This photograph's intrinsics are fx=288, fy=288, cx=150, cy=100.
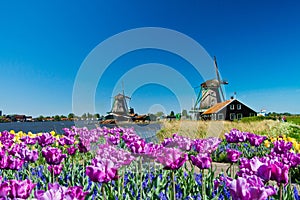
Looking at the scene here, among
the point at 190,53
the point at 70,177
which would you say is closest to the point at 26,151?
the point at 70,177

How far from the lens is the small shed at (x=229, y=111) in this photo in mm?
38531

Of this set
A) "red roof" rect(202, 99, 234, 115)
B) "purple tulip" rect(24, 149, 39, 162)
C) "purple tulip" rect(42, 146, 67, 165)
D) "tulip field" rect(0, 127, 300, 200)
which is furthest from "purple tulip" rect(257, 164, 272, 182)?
"red roof" rect(202, 99, 234, 115)

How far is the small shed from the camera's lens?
38531 mm

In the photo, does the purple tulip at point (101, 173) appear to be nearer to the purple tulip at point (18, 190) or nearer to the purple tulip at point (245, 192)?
the purple tulip at point (18, 190)

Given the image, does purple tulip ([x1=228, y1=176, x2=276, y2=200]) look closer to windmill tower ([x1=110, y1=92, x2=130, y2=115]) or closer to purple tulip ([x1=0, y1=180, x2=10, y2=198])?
purple tulip ([x1=0, y1=180, x2=10, y2=198])

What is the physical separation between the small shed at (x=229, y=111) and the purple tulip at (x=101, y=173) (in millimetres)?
37231

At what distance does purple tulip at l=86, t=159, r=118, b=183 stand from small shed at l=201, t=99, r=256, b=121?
122 feet

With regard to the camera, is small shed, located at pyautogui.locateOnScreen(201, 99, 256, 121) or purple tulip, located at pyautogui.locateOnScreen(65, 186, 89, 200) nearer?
purple tulip, located at pyautogui.locateOnScreen(65, 186, 89, 200)

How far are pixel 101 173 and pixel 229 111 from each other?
131 ft

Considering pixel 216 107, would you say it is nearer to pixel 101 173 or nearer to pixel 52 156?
pixel 52 156

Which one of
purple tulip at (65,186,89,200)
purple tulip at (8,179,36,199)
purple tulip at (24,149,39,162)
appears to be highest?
purple tulip at (65,186,89,200)

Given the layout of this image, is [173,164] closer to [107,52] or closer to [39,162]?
[39,162]

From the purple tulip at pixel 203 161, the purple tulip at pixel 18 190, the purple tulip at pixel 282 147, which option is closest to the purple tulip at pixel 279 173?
the purple tulip at pixel 203 161

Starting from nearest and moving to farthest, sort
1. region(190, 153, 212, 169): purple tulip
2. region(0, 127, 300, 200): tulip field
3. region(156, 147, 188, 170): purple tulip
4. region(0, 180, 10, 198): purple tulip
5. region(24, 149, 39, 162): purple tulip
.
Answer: region(0, 127, 300, 200): tulip field, region(0, 180, 10, 198): purple tulip, region(156, 147, 188, 170): purple tulip, region(190, 153, 212, 169): purple tulip, region(24, 149, 39, 162): purple tulip
